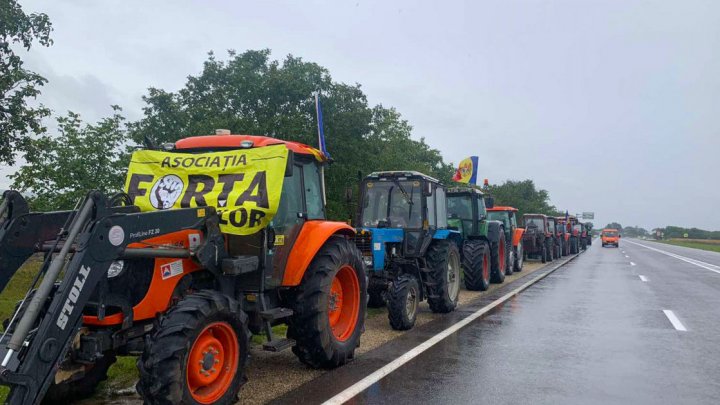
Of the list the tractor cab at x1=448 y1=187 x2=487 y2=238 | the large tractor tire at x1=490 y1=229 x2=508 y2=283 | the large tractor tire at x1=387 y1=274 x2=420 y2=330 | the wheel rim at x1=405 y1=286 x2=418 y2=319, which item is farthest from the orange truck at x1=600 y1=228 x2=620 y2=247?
the large tractor tire at x1=387 y1=274 x2=420 y2=330

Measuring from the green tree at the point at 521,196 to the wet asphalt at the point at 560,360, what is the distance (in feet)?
175

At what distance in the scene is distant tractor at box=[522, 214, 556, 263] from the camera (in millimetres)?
22859

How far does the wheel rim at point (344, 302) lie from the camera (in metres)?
6.29

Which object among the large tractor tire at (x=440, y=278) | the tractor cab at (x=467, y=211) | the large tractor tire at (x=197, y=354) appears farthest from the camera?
the tractor cab at (x=467, y=211)

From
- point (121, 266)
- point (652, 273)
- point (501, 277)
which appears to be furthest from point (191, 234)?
point (652, 273)

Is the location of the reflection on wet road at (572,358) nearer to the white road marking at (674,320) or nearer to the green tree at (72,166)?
the white road marking at (674,320)

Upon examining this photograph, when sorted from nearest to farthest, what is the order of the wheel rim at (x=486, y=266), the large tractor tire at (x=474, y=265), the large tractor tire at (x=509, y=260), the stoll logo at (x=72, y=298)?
the stoll logo at (x=72, y=298) → the large tractor tire at (x=474, y=265) → the wheel rim at (x=486, y=266) → the large tractor tire at (x=509, y=260)

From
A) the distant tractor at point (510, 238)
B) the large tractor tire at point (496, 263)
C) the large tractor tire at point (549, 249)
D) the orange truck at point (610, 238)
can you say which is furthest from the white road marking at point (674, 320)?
the orange truck at point (610, 238)

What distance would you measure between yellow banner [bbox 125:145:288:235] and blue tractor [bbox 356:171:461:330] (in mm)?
3468

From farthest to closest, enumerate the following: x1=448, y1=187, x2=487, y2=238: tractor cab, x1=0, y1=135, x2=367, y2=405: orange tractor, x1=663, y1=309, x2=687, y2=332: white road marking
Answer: x1=448, y1=187, x2=487, y2=238: tractor cab → x1=663, y1=309, x2=687, y2=332: white road marking → x1=0, y1=135, x2=367, y2=405: orange tractor

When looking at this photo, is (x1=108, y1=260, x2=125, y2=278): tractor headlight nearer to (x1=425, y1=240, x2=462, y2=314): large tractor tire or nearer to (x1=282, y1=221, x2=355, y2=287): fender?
(x1=282, y1=221, x2=355, y2=287): fender

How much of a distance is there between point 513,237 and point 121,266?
51.9 ft

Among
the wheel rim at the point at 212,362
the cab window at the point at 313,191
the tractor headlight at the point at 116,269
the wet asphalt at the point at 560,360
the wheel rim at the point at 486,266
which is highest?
the cab window at the point at 313,191

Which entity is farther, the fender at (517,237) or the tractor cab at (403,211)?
the fender at (517,237)
